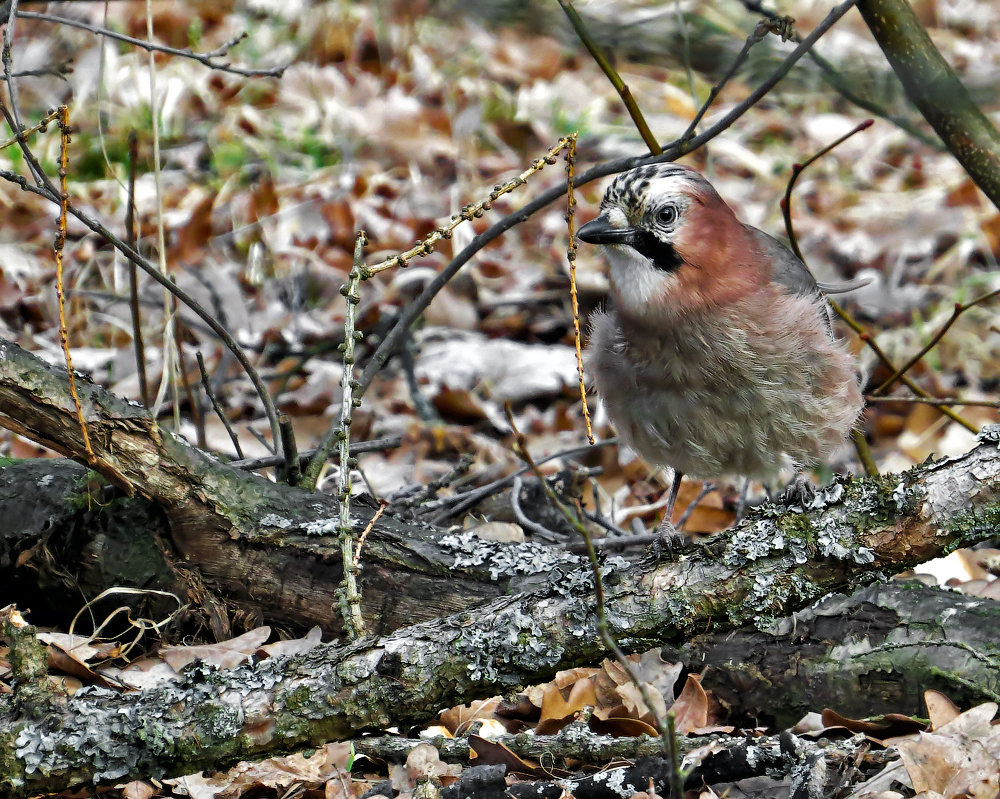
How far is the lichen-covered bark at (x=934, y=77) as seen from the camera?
3311 mm

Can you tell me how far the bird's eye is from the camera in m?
3.24

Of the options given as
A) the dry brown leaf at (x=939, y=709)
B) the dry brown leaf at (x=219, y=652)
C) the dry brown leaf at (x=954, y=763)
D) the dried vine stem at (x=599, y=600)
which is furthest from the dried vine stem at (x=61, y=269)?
the dry brown leaf at (x=939, y=709)

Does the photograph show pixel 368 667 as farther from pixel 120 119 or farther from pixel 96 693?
pixel 120 119

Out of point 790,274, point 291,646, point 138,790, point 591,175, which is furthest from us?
point 790,274

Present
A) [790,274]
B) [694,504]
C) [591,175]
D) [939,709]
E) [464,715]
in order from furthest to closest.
Result: [694,504]
[790,274]
[591,175]
[464,715]
[939,709]

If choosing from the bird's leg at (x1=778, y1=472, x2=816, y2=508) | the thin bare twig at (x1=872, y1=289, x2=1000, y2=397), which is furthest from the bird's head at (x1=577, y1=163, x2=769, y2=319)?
the thin bare twig at (x1=872, y1=289, x2=1000, y2=397)

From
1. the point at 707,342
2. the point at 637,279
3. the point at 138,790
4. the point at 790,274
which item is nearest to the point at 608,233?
the point at 637,279

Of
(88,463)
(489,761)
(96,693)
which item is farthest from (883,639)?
(88,463)

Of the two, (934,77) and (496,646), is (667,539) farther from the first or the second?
(934,77)

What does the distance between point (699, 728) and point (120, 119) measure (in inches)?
234

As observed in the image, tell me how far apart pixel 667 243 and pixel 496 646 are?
4.63 ft

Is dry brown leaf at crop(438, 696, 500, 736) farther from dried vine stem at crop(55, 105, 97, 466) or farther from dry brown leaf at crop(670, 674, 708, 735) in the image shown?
dried vine stem at crop(55, 105, 97, 466)

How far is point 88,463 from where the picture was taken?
3062mm

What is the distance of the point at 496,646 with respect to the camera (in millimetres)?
2502
